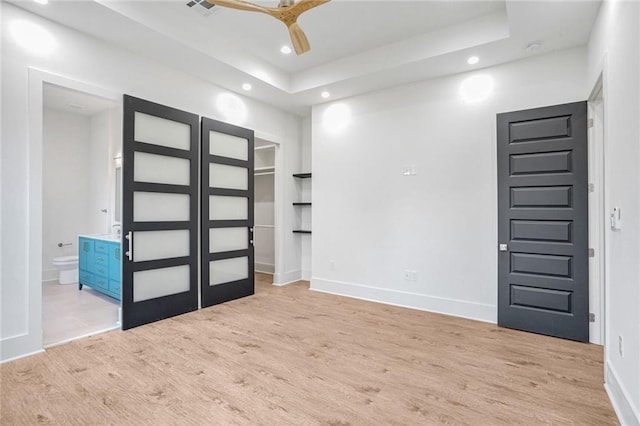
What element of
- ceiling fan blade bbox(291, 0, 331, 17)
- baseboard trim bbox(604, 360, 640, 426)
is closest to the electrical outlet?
baseboard trim bbox(604, 360, 640, 426)

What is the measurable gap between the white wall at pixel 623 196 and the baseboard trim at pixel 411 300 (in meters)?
1.47

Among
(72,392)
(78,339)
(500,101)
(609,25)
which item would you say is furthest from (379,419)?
(500,101)

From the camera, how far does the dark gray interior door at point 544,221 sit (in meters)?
3.21

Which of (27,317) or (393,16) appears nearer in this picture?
(27,317)

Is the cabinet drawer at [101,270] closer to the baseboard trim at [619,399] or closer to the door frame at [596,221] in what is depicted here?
the baseboard trim at [619,399]

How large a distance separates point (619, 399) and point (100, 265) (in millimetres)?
5815

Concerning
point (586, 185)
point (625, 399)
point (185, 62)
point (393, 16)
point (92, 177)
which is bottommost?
point (625, 399)

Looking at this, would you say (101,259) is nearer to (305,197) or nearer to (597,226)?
(305,197)

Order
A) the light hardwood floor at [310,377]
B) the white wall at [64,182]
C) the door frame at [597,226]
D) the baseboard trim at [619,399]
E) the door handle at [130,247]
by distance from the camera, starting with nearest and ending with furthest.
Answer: the baseboard trim at [619,399] < the light hardwood floor at [310,377] < the door frame at [597,226] < the door handle at [130,247] < the white wall at [64,182]

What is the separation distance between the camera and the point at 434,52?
3.62 metres

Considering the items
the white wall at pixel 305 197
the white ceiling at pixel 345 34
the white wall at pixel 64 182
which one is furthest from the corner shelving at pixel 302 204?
the white wall at pixel 64 182

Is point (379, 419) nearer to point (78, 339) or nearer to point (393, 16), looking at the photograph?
→ point (78, 339)

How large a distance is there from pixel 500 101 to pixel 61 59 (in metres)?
4.64

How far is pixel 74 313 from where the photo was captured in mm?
3943
